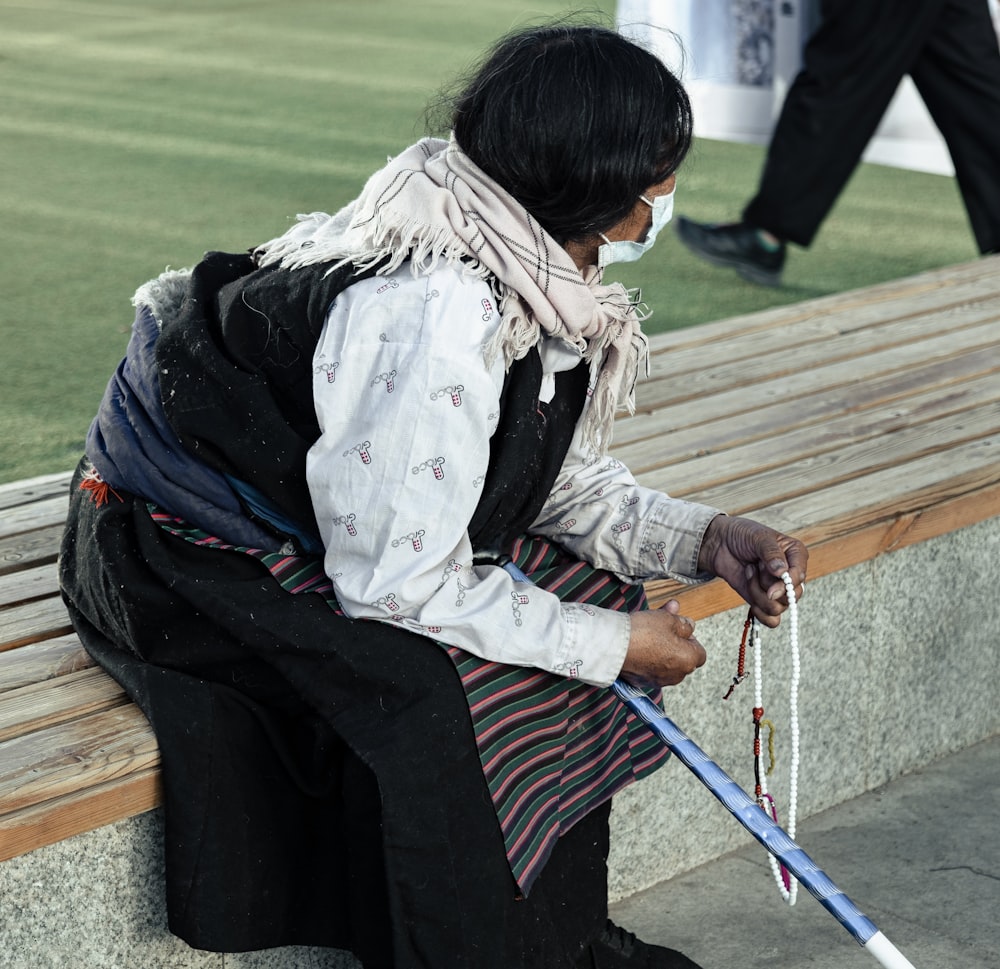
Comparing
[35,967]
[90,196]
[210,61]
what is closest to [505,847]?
[35,967]

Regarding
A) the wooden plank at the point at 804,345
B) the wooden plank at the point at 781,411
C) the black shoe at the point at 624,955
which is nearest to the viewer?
the black shoe at the point at 624,955

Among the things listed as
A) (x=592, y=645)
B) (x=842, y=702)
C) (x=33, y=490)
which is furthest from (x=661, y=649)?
(x=33, y=490)

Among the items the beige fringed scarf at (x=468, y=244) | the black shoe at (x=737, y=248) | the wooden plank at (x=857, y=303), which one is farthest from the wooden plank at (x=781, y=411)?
the black shoe at (x=737, y=248)

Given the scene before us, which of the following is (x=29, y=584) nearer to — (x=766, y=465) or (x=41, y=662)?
(x=41, y=662)

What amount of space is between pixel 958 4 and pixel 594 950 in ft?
11.4

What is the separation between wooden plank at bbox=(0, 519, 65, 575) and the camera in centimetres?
243

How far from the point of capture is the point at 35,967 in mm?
1825

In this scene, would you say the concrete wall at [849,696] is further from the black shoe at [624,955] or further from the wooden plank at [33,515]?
the wooden plank at [33,515]

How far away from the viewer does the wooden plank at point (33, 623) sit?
2.16 meters

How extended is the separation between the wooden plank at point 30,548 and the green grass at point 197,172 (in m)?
0.91

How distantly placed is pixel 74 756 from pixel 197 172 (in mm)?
4544

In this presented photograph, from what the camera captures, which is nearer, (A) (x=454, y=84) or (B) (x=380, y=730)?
(B) (x=380, y=730)

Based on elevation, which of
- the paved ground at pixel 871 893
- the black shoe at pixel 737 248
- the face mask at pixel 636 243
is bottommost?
the black shoe at pixel 737 248

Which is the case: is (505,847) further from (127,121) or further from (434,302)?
(127,121)
